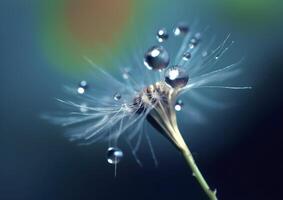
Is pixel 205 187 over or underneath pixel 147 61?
underneath

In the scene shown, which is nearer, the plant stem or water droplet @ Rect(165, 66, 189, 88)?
the plant stem

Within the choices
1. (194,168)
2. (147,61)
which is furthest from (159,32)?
(194,168)

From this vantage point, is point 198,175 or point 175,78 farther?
point 175,78

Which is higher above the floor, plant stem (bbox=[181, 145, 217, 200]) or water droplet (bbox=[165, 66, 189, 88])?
water droplet (bbox=[165, 66, 189, 88])

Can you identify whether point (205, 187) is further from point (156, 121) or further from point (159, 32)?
point (159, 32)

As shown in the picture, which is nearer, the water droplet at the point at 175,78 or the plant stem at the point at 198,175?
the plant stem at the point at 198,175

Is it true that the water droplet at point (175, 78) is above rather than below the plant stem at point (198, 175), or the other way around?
above

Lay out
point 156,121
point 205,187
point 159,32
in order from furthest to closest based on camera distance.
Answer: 1. point 159,32
2. point 156,121
3. point 205,187

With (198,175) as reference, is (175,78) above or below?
above
